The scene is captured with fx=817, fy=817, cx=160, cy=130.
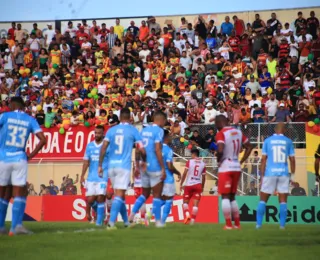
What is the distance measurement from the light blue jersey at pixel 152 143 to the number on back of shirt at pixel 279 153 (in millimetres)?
2667

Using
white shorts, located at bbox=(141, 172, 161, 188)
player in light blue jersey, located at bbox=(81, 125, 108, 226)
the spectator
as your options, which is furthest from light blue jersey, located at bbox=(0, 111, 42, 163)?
the spectator

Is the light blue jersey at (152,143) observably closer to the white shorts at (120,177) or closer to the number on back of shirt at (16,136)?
the white shorts at (120,177)

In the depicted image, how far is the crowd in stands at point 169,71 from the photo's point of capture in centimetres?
3197

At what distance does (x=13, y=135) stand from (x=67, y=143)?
1776cm

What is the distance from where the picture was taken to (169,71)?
35.8 m

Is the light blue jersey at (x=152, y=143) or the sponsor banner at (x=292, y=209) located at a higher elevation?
the light blue jersey at (x=152, y=143)

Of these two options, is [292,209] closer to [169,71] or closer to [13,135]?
[169,71]

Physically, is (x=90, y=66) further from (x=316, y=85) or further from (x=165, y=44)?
(x=316, y=85)

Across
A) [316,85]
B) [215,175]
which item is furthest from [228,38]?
[215,175]

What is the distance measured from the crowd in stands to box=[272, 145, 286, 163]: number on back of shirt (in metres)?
11.7

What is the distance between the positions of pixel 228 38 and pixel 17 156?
22711 mm

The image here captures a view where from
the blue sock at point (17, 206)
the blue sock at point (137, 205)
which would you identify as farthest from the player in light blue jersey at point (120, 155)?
the blue sock at point (17, 206)

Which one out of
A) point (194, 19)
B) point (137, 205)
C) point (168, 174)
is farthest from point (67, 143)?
point (137, 205)

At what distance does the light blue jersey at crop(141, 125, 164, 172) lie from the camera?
57.7 feet
